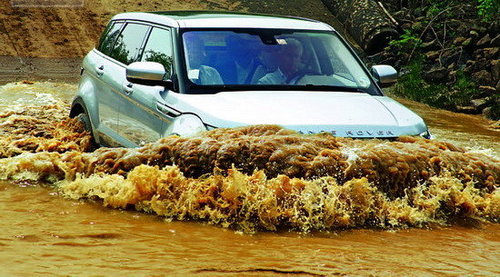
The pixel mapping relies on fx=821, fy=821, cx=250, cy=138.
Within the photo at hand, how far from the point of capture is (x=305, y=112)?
5.92 meters

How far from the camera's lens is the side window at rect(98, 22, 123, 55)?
8070mm

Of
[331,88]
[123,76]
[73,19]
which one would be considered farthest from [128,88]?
[73,19]

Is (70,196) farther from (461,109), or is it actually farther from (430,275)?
(461,109)

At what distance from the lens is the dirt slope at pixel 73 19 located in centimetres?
1894

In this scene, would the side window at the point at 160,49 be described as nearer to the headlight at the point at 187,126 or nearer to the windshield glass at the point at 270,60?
the windshield glass at the point at 270,60

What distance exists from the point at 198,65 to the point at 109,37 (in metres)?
2.01

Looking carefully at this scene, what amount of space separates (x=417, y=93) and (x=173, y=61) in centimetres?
1018

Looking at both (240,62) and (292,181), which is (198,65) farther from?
(292,181)

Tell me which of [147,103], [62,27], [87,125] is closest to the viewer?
[147,103]

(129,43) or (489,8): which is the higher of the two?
(489,8)

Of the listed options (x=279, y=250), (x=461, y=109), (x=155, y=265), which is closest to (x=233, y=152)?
(x=279, y=250)

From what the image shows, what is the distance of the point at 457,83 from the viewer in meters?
15.6

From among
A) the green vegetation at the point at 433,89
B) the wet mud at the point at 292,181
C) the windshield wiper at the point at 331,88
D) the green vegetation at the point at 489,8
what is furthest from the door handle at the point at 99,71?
the green vegetation at the point at 489,8

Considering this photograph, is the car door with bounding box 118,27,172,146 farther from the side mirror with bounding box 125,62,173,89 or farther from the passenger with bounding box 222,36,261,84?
the passenger with bounding box 222,36,261,84
